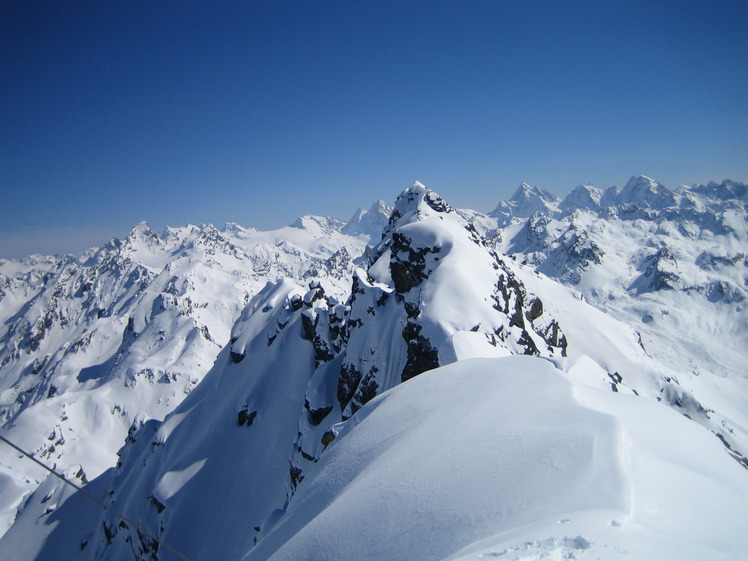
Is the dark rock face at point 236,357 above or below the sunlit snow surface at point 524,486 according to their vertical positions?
above

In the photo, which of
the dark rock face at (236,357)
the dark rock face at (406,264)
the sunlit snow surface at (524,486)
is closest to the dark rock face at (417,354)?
the dark rock face at (406,264)

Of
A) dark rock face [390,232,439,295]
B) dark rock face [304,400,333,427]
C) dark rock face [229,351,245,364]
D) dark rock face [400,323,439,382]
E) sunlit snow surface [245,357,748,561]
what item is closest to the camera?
sunlit snow surface [245,357,748,561]

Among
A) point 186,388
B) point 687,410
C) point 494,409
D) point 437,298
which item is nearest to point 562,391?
point 494,409

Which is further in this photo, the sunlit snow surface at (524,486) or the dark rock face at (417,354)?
the dark rock face at (417,354)

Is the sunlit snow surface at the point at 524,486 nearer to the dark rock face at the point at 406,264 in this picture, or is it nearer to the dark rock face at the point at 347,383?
the dark rock face at the point at 347,383

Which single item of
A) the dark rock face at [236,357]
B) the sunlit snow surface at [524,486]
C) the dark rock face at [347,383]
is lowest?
the sunlit snow surface at [524,486]

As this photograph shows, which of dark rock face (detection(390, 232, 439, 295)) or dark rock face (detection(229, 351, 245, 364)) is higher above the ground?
dark rock face (detection(390, 232, 439, 295))

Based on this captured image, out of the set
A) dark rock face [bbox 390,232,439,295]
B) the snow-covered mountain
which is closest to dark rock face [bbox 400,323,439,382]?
the snow-covered mountain

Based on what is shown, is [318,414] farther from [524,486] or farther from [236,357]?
[524,486]

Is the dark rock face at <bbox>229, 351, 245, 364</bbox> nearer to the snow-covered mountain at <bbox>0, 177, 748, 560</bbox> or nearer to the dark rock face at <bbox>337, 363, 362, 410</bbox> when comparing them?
the snow-covered mountain at <bbox>0, 177, 748, 560</bbox>
